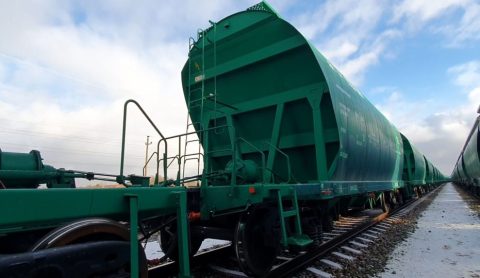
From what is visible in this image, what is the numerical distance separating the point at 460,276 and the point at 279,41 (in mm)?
4593

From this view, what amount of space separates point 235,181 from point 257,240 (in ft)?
2.75

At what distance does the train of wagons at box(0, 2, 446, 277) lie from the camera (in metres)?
2.30

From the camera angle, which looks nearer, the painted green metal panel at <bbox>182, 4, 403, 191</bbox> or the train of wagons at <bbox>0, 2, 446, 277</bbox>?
the train of wagons at <bbox>0, 2, 446, 277</bbox>

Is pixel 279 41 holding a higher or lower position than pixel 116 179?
higher

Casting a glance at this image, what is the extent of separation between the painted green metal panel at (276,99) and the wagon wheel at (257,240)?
893 millimetres

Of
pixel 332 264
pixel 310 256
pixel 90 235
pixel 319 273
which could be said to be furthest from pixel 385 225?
pixel 90 235

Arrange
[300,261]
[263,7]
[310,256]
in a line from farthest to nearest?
[263,7], [310,256], [300,261]

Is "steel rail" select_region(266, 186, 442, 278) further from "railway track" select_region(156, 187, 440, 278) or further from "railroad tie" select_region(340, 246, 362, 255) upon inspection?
"railroad tie" select_region(340, 246, 362, 255)

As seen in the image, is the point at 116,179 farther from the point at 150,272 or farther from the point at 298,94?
the point at 298,94

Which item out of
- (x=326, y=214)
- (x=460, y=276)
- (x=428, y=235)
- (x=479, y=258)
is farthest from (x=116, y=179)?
(x=428, y=235)

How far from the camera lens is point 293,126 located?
19.8 ft

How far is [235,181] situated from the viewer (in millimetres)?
4609

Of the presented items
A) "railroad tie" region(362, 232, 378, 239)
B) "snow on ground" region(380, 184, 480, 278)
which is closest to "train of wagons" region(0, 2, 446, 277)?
"railroad tie" region(362, 232, 378, 239)

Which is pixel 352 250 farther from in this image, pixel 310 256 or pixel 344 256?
pixel 310 256
